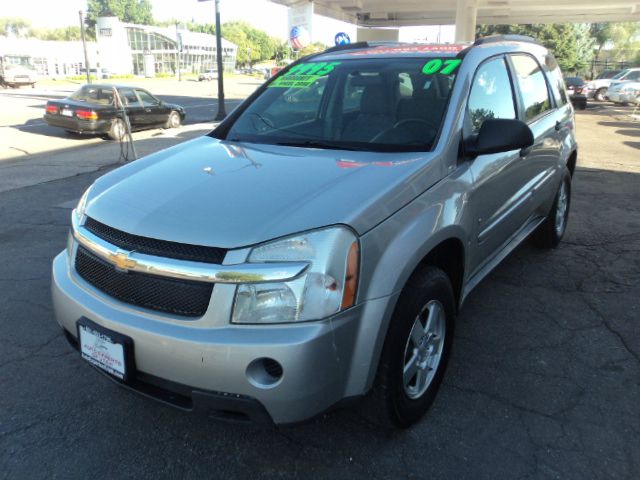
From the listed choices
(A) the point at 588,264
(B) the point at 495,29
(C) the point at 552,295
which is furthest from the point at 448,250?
(B) the point at 495,29

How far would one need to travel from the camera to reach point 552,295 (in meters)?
4.14

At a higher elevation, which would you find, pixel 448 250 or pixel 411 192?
pixel 411 192

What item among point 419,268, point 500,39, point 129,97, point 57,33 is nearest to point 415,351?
point 419,268

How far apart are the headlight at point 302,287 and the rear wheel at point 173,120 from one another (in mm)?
14335

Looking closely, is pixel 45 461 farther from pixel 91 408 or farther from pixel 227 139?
pixel 227 139

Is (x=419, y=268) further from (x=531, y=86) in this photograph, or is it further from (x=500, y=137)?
(x=531, y=86)

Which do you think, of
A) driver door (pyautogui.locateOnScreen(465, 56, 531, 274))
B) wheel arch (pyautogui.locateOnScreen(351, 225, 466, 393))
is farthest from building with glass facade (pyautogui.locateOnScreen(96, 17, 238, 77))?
wheel arch (pyautogui.locateOnScreen(351, 225, 466, 393))

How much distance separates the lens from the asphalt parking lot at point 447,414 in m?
2.38

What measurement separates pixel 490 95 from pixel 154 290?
2343 mm

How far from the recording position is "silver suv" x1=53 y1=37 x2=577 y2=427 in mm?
1980

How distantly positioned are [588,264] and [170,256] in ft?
13.1

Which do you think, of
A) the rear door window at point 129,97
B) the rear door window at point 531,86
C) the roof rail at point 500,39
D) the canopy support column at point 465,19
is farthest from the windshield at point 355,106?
the canopy support column at point 465,19

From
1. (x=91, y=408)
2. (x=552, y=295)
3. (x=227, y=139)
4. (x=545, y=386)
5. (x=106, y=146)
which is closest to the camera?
(x=91, y=408)

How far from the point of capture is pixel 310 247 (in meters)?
2.01
